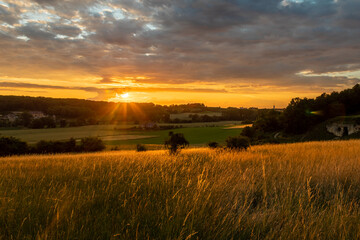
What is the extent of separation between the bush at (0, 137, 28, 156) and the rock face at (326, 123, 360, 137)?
69358 mm

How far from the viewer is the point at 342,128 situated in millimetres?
53125

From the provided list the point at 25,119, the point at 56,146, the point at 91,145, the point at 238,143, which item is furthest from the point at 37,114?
the point at 238,143

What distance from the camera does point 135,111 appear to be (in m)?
101

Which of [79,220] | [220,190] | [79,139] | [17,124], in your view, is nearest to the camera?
[79,220]

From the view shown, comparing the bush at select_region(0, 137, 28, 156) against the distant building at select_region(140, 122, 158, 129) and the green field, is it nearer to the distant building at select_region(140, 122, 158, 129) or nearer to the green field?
the green field

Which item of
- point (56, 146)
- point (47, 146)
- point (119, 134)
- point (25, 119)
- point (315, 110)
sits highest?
point (315, 110)

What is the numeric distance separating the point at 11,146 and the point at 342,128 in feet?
234

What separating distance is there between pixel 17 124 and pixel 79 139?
39.6 m

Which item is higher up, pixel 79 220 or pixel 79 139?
pixel 79 220

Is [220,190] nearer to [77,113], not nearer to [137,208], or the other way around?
[137,208]

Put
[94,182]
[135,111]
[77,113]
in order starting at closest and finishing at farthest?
[94,182] → [77,113] → [135,111]

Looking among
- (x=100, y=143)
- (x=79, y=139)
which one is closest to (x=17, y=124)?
(x=79, y=139)

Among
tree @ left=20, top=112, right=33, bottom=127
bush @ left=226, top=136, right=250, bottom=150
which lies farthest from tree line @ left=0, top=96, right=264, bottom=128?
bush @ left=226, top=136, right=250, bottom=150

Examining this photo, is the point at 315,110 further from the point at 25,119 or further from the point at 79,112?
the point at 25,119
